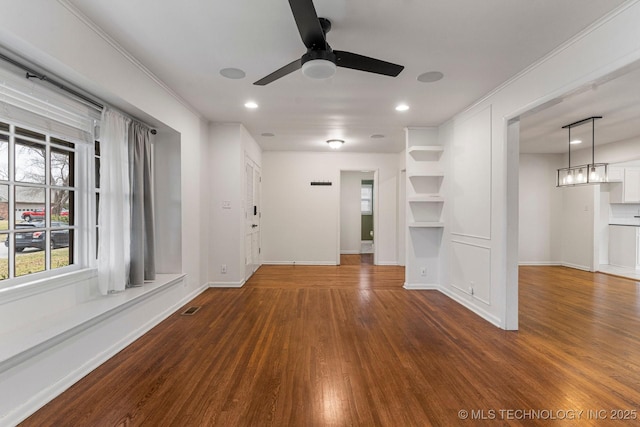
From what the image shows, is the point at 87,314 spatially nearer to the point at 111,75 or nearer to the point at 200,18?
the point at 111,75

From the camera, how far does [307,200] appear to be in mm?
6660

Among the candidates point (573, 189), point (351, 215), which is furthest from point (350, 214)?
point (573, 189)

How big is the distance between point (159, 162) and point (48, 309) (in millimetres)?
2042

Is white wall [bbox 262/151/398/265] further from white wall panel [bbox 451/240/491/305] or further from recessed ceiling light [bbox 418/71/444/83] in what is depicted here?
recessed ceiling light [bbox 418/71/444/83]

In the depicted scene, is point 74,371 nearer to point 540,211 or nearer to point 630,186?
point 540,211

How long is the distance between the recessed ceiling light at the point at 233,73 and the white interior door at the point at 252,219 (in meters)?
2.13

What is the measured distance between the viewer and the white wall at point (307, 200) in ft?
21.7

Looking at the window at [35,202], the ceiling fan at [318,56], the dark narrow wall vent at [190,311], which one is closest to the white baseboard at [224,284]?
the dark narrow wall vent at [190,311]

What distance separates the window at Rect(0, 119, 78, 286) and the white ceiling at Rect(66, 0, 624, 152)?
106 centimetres

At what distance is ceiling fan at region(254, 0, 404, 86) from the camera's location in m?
1.63

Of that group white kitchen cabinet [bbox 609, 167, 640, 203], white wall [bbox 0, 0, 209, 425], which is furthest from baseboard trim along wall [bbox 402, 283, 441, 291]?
white kitchen cabinet [bbox 609, 167, 640, 203]

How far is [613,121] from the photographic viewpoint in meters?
4.32

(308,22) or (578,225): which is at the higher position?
(308,22)

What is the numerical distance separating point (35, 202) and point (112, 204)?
20.3 inches
